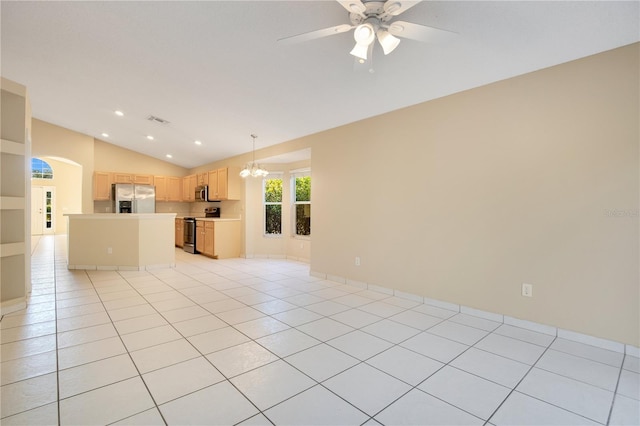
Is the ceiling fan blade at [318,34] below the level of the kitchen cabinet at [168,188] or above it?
above

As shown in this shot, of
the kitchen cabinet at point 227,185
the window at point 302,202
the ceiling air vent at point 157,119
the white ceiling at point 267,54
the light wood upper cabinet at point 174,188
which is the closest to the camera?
the white ceiling at point 267,54

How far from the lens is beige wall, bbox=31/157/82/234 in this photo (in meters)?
11.6

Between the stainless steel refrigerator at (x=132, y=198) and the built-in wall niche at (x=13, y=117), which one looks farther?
the stainless steel refrigerator at (x=132, y=198)

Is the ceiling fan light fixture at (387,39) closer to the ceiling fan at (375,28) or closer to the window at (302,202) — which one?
the ceiling fan at (375,28)

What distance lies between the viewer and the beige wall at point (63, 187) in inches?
455

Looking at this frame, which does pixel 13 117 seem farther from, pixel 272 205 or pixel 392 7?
pixel 272 205

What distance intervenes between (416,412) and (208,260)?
600 cm

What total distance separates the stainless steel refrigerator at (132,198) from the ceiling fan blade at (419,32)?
28.2 ft

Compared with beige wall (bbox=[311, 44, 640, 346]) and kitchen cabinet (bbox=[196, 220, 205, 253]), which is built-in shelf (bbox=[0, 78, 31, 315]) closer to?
kitchen cabinet (bbox=[196, 220, 205, 253])

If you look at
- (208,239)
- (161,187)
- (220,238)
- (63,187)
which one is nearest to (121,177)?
(161,187)

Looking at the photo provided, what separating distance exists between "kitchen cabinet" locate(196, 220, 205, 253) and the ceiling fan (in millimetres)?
6385

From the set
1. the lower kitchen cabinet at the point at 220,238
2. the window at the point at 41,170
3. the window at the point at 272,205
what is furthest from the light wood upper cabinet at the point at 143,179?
the window at the point at 41,170

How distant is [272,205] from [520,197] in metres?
5.35

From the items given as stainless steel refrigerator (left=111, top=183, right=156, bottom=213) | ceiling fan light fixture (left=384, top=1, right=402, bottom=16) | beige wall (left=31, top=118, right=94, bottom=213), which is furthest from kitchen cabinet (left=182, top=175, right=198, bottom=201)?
ceiling fan light fixture (left=384, top=1, right=402, bottom=16)
